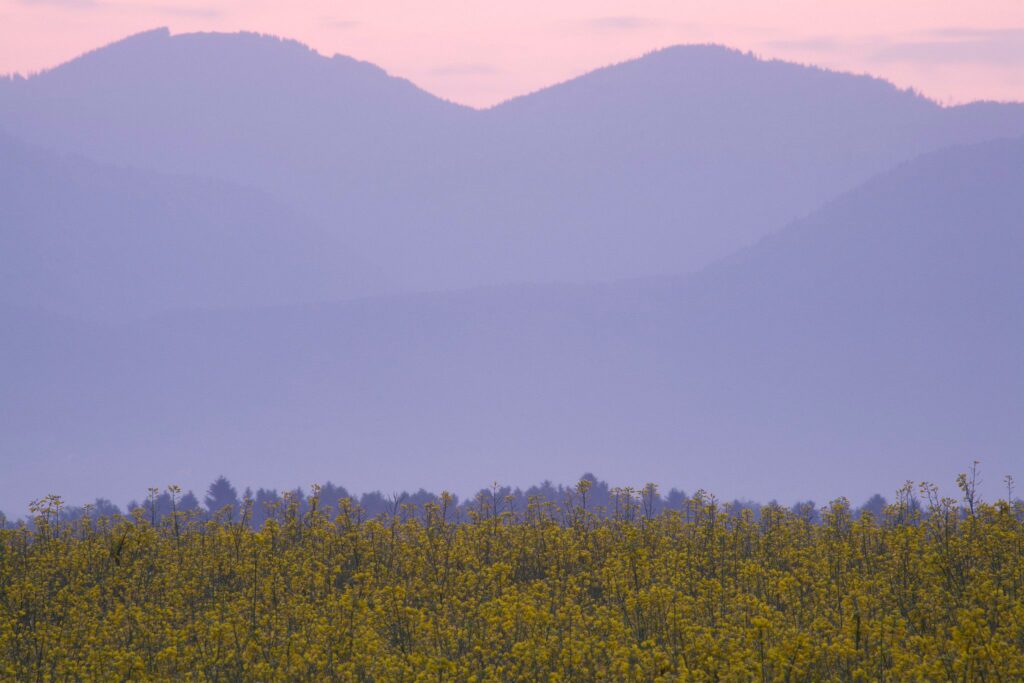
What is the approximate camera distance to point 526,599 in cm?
1650

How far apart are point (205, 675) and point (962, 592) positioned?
10.5m

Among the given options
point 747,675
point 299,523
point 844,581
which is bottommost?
point 747,675

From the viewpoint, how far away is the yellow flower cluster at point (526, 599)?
14039 mm

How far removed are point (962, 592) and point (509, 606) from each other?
650 centimetres

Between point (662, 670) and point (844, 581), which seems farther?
point (844, 581)

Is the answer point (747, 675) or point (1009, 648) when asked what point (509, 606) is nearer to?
point (747, 675)

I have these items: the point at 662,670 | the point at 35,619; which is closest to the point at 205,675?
the point at 35,619

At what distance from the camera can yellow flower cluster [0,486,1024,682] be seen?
14039mm

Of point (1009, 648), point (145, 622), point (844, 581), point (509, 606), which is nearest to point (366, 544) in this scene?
point (145, 622)

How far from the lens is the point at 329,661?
15.4m

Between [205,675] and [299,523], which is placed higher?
[299,523]

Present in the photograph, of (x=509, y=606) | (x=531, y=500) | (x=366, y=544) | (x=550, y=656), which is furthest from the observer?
(x=531, y=500)

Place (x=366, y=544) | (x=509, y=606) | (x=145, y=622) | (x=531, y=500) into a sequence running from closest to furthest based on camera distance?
(x=509, y=606)
(x=145, y=622)
(x=366, y=544)
(x=531, y=500)

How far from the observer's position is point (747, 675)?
13.0 meters
